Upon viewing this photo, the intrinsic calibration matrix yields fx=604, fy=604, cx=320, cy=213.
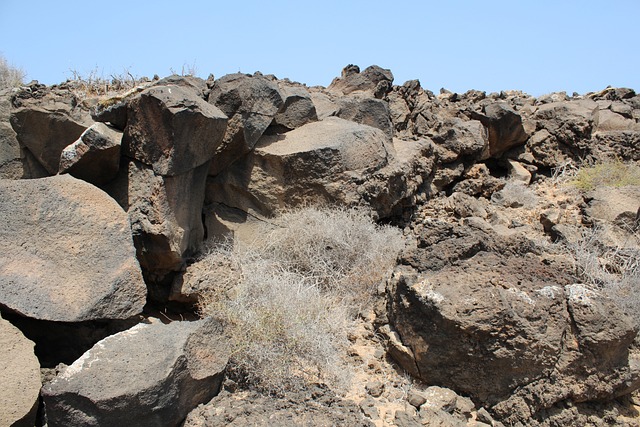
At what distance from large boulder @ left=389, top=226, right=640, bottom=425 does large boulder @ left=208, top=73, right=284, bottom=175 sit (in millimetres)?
2412

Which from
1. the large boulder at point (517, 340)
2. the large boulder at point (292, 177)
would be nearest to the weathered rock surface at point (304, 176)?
the large boulder at point (292, 177)

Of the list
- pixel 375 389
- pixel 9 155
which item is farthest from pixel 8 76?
pixel 375 389

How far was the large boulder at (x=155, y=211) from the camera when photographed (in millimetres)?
4793

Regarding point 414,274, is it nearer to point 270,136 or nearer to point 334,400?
point 334,400

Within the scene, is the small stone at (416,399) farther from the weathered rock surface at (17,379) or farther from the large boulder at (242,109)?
the large boulder at (242,109)

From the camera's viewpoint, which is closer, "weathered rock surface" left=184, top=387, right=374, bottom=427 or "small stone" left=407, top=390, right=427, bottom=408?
"weathered rock surface" left=184, top=387, right=374, bottom=427

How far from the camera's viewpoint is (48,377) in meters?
3.82

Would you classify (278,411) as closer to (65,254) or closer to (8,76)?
(65,254)

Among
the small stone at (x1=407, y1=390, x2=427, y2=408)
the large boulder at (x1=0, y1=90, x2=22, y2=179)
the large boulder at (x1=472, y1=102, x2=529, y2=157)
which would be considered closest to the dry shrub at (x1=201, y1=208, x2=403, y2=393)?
the small stone at (x1=407, y1=390, x2=427, y2=408)

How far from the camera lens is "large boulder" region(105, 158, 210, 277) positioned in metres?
4.79

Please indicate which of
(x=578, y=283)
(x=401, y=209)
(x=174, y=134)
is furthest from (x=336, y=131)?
(x=578, y=283)

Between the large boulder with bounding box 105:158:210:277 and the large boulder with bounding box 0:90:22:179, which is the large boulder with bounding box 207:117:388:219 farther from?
the large boulder with bounding box 0:90:22:179

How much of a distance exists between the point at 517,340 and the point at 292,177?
113 inches

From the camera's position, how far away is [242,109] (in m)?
5.67
